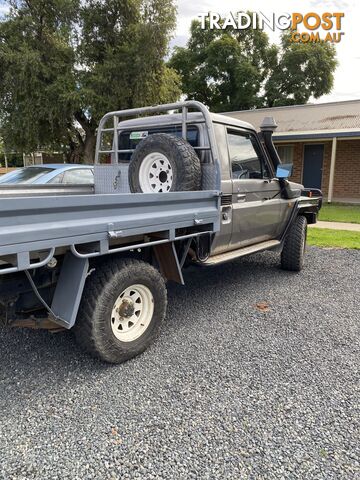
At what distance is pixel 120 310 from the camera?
10.4 ft

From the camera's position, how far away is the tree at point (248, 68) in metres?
29.7

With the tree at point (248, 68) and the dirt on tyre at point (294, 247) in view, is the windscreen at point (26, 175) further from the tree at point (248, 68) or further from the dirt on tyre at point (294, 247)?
the tree at point (248, 68)

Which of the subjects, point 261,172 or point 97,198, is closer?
point 97,198

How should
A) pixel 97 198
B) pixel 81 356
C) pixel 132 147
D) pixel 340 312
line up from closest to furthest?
pixel 97 198 < pixel 81 356 < pixel 340 312 < pixel 132 147

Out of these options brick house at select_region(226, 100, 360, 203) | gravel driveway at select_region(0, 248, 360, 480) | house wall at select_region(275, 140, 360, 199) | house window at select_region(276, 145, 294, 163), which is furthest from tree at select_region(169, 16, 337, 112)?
gravel driveway at select_region(0, 248, 360, 480)

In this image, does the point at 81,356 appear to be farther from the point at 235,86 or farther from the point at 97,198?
the point at 235,86

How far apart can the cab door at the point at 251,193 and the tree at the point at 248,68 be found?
26.9 meters

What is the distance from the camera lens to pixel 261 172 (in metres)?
5.02

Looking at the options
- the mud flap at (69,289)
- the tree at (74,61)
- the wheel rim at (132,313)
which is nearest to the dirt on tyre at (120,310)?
the wheel rim at (132,313)

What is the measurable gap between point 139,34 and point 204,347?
43.6 feet

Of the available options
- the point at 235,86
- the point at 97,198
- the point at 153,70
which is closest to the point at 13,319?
the point at 97,198

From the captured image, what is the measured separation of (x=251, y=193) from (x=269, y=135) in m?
1.02

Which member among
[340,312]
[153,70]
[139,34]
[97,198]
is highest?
[139,34]

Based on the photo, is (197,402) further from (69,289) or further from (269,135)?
(269,135)
